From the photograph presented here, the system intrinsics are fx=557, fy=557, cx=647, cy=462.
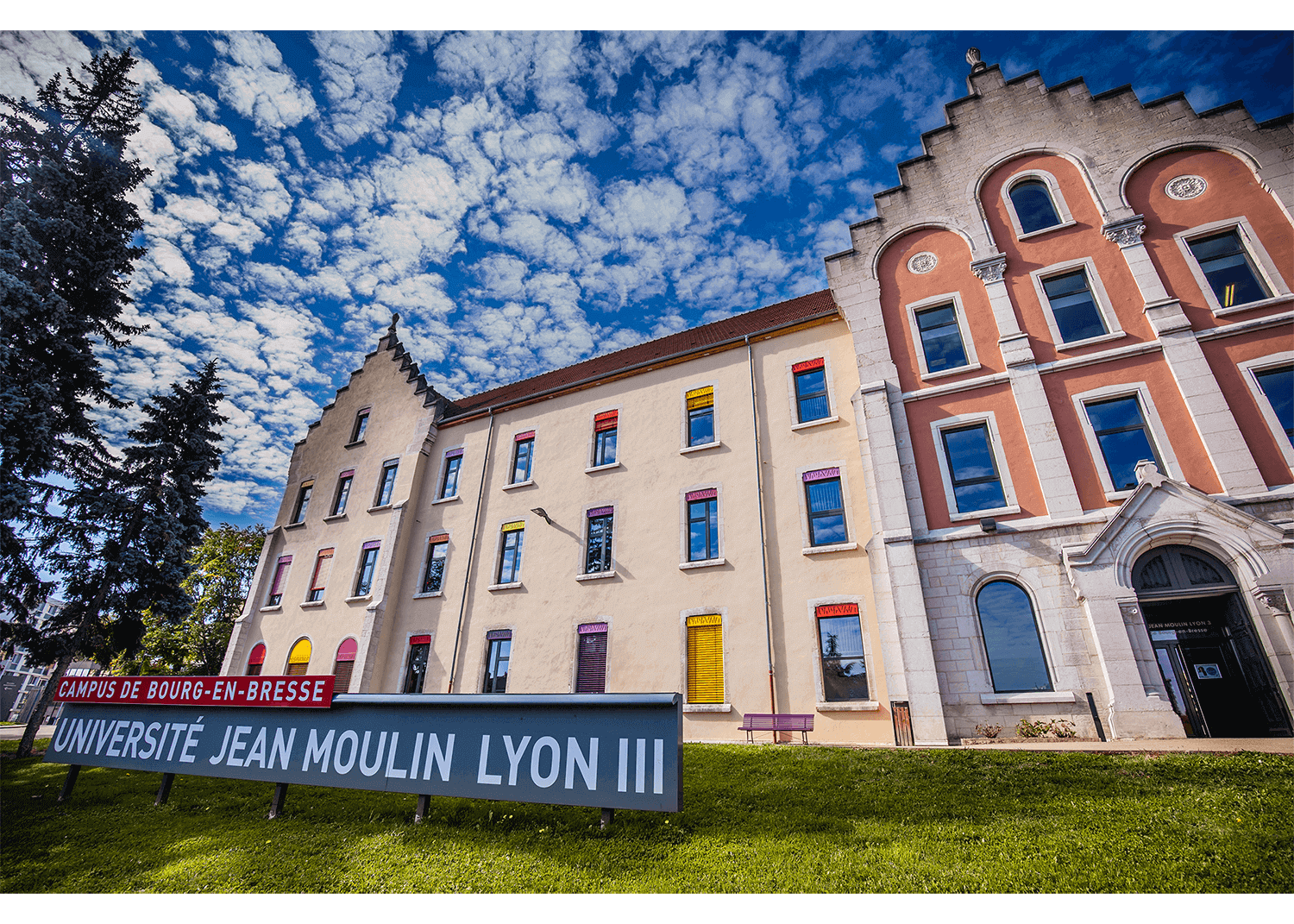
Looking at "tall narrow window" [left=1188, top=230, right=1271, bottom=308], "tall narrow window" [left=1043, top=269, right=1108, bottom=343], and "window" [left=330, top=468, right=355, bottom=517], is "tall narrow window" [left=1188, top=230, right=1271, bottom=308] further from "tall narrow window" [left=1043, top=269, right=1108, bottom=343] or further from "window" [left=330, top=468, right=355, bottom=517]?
"window" [left=330, top=468, right=355, bottom=517]

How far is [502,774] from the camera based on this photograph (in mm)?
5930

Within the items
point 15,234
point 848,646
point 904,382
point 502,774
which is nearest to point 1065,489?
point 904,382

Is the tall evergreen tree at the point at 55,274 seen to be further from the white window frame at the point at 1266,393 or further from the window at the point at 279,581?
the white window frame at the point at 1266,393

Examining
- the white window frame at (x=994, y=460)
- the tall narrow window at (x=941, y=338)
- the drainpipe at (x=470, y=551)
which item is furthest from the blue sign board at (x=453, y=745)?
the tall narrow window at (x=941, y=338)

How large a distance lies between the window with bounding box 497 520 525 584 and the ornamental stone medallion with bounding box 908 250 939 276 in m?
14.5

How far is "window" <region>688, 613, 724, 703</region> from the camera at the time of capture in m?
14.6

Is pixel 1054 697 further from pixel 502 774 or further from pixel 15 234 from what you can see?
pixel 15 234

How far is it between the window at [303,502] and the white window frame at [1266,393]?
1215 inches

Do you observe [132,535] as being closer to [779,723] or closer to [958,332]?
[779,723]

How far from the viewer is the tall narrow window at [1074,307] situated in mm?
13547

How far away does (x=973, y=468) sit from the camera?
13.3 m

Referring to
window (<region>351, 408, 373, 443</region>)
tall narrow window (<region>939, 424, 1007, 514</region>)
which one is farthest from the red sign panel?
window (<region>351, 408, 373, 443</region>)

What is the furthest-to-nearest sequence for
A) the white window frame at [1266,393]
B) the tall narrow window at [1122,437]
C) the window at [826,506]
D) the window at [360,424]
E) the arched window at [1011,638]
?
the window at [360,424] → the window at [826,506] → the tall narrow window at [1122,437] → the arched window at [1011,638] → the white window frame at [1266,393]
